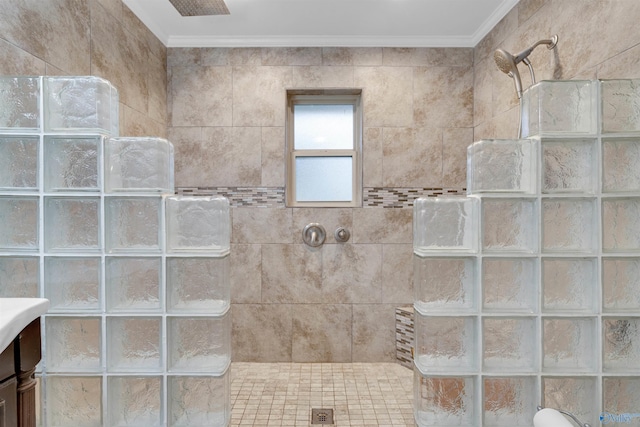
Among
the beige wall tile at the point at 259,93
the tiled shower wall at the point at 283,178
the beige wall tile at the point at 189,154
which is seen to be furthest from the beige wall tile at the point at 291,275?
the beige wall tile at the point at 259,93

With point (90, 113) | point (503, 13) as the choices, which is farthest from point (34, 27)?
point (503, 13)

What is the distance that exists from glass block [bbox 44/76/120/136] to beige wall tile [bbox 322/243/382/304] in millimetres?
1772

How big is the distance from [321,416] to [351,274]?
3.38 feet

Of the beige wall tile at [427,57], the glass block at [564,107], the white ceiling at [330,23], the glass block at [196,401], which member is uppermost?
the white ceiling at [330,23]

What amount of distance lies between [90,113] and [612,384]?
207cm

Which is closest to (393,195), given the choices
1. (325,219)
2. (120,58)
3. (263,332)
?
(325,219)

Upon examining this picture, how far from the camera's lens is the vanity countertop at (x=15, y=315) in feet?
2.86

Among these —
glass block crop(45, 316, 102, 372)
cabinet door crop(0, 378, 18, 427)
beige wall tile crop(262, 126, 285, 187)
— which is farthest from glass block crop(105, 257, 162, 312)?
beige wall tile crop(262, 126, 285, 187)

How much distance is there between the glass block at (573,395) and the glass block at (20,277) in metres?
1.84

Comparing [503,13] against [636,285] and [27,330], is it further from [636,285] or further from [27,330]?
[27,330]

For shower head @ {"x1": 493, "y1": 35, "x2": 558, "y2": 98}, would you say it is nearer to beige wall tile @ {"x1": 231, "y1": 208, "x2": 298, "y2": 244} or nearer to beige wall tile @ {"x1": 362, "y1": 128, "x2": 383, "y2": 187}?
→ beige wall tile @ {"x1": 362, "y1": 128, "x2": 383, "y2": 187}

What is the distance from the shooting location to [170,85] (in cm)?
289

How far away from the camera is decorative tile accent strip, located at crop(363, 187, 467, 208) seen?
289 cm

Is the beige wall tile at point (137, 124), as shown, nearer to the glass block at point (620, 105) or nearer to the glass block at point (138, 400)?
the glass block at point (138, 400)
